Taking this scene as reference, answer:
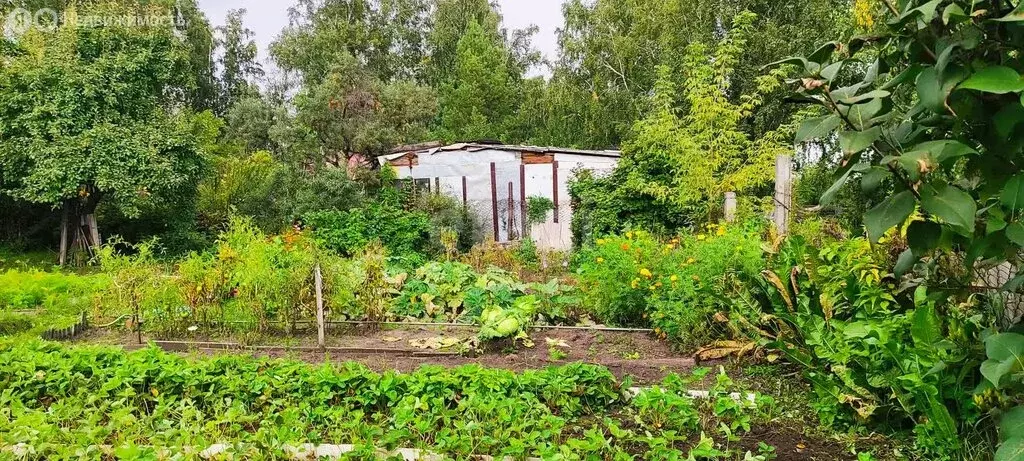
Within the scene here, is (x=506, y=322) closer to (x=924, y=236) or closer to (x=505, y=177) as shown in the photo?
(x=924, y=236)

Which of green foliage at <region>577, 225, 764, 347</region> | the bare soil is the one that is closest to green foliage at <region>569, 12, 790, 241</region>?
green foliage at <region>577, 225, 764, 347</region>

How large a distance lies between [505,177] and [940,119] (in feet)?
42.0

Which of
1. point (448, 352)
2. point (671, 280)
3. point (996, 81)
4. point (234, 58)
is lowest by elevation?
point (448, 352)

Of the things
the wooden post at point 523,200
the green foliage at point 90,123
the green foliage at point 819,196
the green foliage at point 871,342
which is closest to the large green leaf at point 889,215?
the green foliage at point 871,342

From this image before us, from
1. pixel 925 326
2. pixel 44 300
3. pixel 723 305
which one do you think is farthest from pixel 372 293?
pixel 925 326

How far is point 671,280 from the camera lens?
5.59 m

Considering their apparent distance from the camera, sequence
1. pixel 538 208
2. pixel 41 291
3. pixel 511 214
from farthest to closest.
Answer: pixel 511 214 < pixel 538 208 < pixel 41 291

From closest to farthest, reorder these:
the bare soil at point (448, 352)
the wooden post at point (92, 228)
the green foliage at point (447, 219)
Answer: the bare soil at point (448, 352) → the green foliage at point (447, 219) → the wooden post at point (92, 228)

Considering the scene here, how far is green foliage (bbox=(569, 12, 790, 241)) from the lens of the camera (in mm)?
9680

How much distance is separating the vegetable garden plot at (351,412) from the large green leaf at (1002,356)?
185cm

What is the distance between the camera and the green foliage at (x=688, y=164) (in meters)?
9.68

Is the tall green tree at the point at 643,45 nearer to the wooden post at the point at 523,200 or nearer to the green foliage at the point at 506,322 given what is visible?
the wooden post at the point at 523,200

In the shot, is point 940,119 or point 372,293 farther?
point 372,293

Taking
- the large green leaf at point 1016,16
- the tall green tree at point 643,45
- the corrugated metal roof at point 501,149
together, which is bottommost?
the large green leaf at point 1016,16
